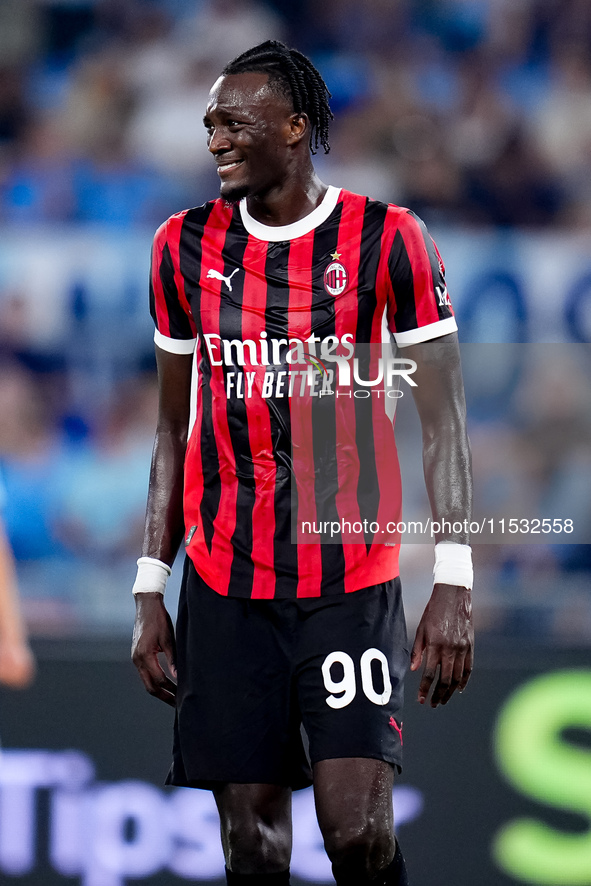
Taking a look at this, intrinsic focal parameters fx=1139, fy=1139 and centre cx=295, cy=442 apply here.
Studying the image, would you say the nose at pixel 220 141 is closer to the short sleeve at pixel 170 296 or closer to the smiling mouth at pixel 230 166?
the smiling mouth at pixel 230 166

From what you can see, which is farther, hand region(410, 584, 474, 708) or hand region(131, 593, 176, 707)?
hand region(131, 593, 176, 707)

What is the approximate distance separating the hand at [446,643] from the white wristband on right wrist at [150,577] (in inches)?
22.8

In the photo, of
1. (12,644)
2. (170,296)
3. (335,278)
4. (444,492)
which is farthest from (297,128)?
(12,644)

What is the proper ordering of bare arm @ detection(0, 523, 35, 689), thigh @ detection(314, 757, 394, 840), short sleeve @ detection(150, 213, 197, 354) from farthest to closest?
1. bare arm @ detection(0, 523, 35, 689)
2. short sleeve @ detection(150, 213, 197, 354)
3. thigh @ detection(314, 757, 394, 840)

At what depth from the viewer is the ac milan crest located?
2297 mm

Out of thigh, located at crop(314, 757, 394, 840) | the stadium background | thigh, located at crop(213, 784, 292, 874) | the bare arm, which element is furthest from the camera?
the bare arm

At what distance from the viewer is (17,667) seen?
134 inches

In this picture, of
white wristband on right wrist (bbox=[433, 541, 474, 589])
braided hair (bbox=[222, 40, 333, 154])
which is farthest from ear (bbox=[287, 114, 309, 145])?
white wristband on right wrist (bbox=[433, 541, 474, 589])

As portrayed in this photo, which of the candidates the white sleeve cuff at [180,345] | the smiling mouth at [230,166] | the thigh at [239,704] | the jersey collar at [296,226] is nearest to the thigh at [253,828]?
the thigh at [239,704]

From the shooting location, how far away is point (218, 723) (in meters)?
2.28

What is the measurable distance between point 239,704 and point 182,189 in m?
3.54

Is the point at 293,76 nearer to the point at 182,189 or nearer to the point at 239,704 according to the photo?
the point at 239,704

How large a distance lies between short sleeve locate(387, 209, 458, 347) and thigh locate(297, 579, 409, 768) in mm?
526

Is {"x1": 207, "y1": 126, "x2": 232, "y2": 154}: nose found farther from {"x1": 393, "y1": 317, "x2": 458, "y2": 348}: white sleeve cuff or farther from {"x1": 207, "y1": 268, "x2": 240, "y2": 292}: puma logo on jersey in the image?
{"x1": 393, "y1": 317, "x2": 458, "y2": 348}: white sleeve cuff
